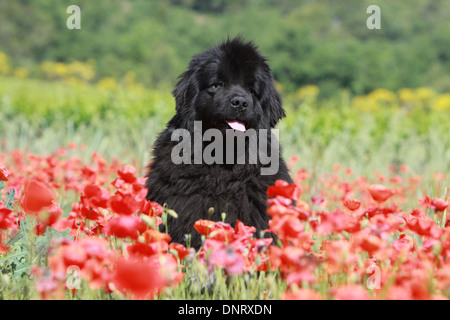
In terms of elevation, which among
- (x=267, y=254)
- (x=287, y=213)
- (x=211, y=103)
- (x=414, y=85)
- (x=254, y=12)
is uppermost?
(x=254, y=12)

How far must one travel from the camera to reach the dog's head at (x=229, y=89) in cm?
354

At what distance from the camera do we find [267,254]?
2324 millimetres

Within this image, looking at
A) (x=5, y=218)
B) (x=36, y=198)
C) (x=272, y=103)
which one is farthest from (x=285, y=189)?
(x=272, y=103)

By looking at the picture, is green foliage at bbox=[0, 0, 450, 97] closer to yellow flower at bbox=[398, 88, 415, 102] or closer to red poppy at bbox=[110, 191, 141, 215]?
yellow flower at bbox=[398, 88, 415, 102]

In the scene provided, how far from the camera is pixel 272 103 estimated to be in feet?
13.1

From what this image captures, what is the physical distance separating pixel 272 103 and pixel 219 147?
26.7 inches

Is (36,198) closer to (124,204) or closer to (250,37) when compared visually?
(124,204)

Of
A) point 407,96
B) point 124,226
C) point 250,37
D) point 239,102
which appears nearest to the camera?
point 124,226

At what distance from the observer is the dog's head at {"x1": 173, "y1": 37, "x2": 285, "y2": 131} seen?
3541 millimetres

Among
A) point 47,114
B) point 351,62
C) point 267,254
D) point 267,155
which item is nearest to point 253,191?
point 267,155

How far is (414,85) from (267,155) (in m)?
43.6

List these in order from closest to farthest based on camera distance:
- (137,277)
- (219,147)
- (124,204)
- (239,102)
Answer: (137,277) < (124,204) < (239,102) < (219,147)

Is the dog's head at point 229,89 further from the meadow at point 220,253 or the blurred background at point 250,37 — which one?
the blurred background at point 250,37
